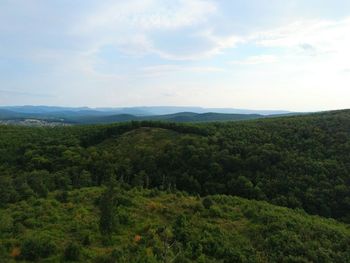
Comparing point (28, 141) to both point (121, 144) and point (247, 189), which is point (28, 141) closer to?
point (121, 144)

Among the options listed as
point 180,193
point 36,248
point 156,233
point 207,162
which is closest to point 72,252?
point 36,248

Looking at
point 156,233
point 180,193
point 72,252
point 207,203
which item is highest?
point 72,252

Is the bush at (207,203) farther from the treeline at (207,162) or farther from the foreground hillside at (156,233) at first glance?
the treeline at (207,162)

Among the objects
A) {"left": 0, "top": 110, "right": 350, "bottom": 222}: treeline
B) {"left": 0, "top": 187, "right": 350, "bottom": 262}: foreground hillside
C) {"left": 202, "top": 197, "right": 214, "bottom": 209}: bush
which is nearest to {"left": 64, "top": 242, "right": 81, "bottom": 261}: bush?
{"left": 0, "top": 187, "right": 350, "bottom": 262}: foreground hillside

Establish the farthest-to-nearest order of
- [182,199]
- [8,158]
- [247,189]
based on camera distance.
Result: [8,158], [247,189], [182,199]

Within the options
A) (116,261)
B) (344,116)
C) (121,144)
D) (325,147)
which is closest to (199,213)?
(116,261)

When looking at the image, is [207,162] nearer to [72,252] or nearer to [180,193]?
[180,193]

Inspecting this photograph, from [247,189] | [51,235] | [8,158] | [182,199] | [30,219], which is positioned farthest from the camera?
[8,158]
